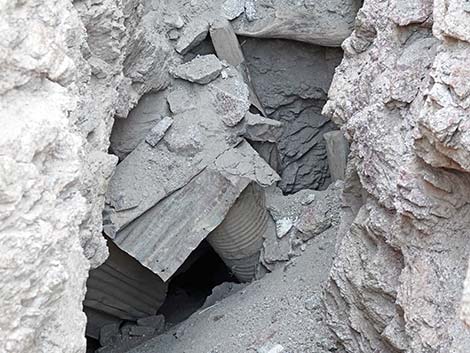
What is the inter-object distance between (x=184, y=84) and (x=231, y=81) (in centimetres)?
25

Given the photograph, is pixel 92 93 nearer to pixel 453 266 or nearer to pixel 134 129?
pixel 134 129

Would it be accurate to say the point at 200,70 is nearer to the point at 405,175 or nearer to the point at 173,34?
the point at 173,34

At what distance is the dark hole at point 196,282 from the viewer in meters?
4.68

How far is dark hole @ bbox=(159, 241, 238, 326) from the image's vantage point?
4676mm

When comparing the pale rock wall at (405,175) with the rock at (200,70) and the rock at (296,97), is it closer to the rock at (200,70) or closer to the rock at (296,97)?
the rock at (200,70)

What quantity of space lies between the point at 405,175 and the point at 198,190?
1.61m

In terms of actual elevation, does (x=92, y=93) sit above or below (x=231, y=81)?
above

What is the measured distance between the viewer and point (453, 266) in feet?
6.66

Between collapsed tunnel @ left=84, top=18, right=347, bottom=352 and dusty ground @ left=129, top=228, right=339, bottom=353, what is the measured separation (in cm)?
30

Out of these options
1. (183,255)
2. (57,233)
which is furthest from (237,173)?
(57,233)

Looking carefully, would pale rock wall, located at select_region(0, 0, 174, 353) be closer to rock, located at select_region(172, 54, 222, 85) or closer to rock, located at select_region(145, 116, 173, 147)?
rock, located at select_region(145, 116, 173, 147)

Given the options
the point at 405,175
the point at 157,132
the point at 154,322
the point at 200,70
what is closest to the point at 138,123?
the point at 157,132

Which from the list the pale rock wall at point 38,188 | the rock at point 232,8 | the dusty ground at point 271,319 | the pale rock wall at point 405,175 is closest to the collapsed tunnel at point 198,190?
the rock at point 232,8

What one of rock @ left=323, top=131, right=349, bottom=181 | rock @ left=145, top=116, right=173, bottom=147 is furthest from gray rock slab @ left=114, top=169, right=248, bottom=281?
rock @ left=323, top=131, right=349, bottom=181
